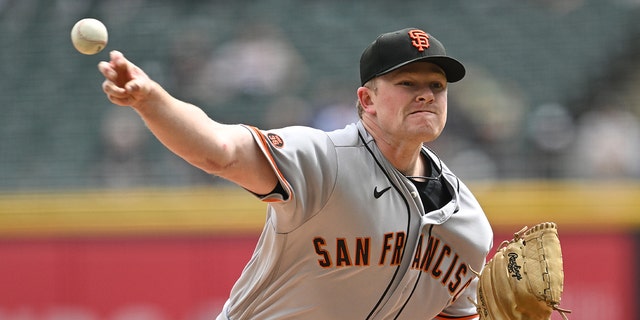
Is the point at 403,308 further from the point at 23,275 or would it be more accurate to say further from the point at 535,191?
the point at 23,275

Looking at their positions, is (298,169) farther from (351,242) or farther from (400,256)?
(400,256)

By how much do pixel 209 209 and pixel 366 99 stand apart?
4.34 m

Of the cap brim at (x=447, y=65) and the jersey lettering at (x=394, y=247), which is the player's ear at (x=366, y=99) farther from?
the jersey lettering at (x=394, y=247)

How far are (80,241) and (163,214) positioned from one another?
0.70 m

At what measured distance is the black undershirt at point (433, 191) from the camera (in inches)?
148

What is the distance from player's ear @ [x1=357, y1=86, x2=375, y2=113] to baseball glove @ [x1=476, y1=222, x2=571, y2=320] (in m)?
0.68

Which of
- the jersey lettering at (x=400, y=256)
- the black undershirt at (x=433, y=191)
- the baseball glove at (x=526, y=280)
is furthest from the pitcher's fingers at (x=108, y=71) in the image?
the baseball glove at (x=526, y=280)

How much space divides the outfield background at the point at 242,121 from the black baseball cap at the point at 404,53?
13.5 feet

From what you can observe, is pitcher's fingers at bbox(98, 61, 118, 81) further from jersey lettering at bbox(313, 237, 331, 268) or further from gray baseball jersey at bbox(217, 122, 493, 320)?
jersey lettering at bbox(313, 237, 331, 268)

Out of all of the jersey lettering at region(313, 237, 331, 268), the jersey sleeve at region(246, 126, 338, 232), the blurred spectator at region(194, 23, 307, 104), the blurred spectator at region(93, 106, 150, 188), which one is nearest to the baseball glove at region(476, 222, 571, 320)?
the jersey lettering at region(313, 237, 331, 268)

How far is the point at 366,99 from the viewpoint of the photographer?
371cm

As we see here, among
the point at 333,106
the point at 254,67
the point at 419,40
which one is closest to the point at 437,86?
the point at 419,40

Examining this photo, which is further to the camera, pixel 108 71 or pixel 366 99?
pixel 366 99

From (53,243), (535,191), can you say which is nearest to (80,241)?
(53,243)
